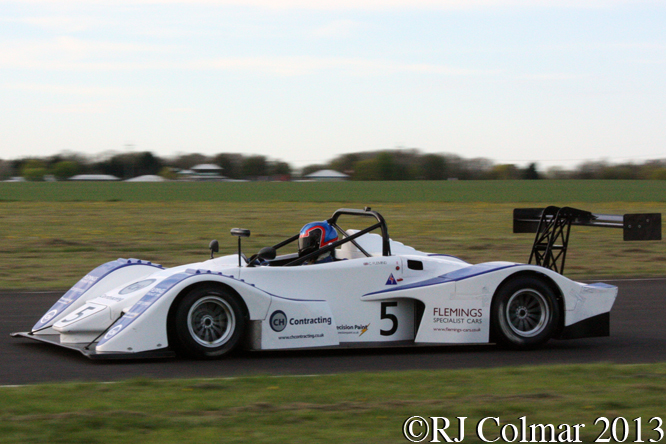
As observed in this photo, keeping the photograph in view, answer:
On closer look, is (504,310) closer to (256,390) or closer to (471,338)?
(471,338)

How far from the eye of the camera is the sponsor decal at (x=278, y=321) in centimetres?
744

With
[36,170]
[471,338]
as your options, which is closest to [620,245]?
[471,338]

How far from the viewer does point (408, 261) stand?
8070 mm

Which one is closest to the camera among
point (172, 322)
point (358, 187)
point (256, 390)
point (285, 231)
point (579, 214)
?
point (256, 390)

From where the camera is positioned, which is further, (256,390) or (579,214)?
(579,214)

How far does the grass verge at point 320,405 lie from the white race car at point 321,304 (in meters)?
1.03

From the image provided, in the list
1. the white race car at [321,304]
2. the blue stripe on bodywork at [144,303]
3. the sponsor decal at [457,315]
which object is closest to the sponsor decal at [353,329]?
the white race car at [321,304]

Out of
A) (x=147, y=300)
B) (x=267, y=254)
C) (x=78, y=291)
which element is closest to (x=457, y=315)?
(x=267, y=254)

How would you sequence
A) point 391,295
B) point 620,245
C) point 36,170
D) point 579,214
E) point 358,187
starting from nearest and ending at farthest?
point 391,295 < point 579,214 < point 620,245 < point 358,187 < point 36,170

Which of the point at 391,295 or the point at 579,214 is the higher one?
the point at 579,214

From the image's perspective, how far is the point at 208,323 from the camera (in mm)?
7332

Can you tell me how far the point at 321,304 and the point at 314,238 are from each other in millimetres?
833

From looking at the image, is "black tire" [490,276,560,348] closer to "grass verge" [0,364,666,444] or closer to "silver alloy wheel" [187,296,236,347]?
"grass verge" [0,364,666,444]

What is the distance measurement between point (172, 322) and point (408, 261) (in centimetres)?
230
